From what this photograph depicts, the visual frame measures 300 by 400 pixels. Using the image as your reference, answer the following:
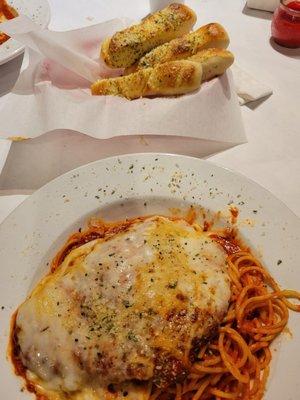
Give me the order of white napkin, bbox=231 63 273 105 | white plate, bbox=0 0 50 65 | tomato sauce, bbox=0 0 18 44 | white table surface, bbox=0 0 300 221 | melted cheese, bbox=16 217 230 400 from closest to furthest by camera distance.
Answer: melted cheese, bbox=16 217 230 400 < white table surface, bbox=0 0 300 221 < white napkin, bbox=231 63 273 105 < white plate, bbox=0 0 50 65 < tomato sauce, bbox=0 0 18 44

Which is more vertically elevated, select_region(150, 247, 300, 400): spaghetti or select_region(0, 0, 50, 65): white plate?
select_region(0, 0, 50, 65): white plate

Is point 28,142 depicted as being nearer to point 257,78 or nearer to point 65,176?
point 65,176

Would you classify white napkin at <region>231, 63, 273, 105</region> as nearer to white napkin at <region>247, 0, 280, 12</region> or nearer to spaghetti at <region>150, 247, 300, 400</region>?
white napkin at <region>247, 0, 280, 12</region>

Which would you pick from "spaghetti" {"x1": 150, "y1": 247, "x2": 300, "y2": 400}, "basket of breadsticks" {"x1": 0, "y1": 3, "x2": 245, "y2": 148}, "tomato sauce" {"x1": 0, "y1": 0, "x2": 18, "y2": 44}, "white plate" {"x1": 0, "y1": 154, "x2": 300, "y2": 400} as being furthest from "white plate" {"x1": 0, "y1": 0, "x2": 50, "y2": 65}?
"spaghetti" {"x1": 150, "y1": 247, "x2": 300, "y2": 400}

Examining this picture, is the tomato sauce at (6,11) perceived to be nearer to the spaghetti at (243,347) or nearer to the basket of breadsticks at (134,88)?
the basket of breadsticks at (134,88)

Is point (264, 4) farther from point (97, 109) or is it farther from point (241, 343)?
point (241, 343)

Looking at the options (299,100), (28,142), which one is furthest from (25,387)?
(299,100)

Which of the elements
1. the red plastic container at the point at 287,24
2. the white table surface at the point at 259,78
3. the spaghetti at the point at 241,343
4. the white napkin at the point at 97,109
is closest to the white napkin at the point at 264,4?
the white table surface at the point at 259,78
